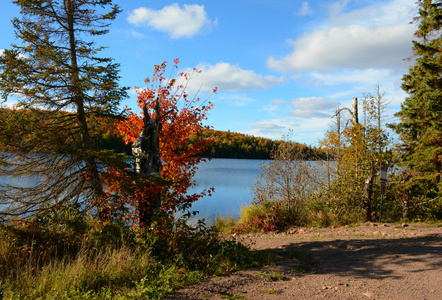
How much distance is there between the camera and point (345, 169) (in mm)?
12258

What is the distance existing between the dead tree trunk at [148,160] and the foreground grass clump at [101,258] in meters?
0.78

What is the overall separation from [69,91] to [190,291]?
5314mm

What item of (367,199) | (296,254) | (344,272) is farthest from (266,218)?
(344,272)

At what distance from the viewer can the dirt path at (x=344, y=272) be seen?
4.78m

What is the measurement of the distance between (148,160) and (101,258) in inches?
97.1

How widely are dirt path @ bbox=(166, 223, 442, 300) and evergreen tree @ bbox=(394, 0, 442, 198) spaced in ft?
9.52

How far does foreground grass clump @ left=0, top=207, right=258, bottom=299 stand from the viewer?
4.80 m

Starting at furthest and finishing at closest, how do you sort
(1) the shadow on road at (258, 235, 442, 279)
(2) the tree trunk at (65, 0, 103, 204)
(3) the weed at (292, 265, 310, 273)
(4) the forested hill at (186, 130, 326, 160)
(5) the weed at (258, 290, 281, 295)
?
(4) the forested hill at (186, 130, 326, 160)
(2) the tree trunk at (65, 0, 103, 204)
(3) the weed at (292, 265, 310, 273)
(1) the shadow on road at (258, 235, 442, 279)
(5) the weed at (258, 290, 281, 295)

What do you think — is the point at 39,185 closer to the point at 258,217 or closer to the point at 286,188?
the point at 258,217

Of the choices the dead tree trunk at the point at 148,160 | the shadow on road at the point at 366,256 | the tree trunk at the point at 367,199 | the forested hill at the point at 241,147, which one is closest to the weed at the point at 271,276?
the shadow on road at the point at 366,256

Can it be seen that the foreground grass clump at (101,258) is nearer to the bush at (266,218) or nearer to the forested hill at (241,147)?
the bush at (266,218)

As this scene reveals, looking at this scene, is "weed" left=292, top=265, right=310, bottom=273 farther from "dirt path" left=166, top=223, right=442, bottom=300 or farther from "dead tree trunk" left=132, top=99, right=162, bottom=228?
"dead tree trunk" left=132, top=99, right=162, bottom=228

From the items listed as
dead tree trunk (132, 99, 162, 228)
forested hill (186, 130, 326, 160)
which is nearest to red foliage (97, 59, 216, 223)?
dead tree trunk (132, 99, 162, 228)

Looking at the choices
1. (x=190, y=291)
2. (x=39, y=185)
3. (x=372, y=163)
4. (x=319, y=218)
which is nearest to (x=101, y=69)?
(x=39, y=185)
